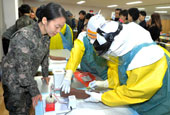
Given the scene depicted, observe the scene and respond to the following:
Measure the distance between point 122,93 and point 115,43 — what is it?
0.34m

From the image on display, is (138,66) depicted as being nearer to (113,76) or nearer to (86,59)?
(113,76)

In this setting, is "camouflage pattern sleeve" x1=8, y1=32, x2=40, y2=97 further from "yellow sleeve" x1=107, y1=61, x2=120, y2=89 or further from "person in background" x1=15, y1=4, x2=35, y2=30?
"person in background" x1=15, y1=4, x2=35, y2=30

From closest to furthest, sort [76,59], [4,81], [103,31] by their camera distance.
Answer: [103,31]
[4,81]
[76,59]

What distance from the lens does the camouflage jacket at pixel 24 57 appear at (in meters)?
0.89

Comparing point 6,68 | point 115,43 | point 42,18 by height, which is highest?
point 42,18

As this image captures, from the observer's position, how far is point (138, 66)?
2.70 feet

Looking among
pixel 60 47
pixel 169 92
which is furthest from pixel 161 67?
pixel 60 47

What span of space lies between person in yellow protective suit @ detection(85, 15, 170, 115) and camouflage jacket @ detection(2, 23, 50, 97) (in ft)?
1.42

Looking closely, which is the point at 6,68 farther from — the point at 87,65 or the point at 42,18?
the point at 87,65

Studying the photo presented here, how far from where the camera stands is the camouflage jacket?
89cm

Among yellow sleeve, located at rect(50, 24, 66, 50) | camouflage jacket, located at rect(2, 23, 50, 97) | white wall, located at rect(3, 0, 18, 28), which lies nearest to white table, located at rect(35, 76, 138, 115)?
camouflage jacket, located at rect(2, 23, 50, 97)

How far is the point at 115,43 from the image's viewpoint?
35.0 inches

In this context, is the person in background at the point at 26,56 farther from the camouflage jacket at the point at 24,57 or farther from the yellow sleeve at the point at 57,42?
the yellow sleeve at the point at 57,42

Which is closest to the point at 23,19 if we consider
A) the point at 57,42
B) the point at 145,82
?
the point at 57,42
